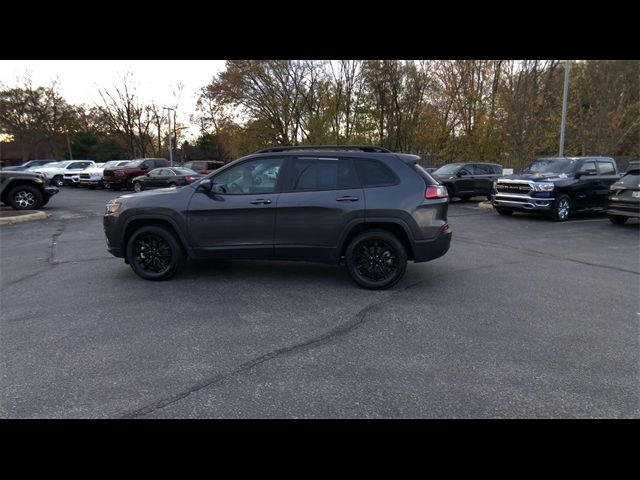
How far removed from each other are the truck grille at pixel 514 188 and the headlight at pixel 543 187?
0.17 metres

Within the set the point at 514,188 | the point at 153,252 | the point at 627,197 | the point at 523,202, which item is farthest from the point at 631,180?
the point at 153,252

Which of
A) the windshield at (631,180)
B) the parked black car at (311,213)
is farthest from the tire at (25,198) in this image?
the windshield at (631,180)

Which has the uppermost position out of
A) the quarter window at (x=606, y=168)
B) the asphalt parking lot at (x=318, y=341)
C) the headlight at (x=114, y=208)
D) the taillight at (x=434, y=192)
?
the quarter window at (x=606, y=168)

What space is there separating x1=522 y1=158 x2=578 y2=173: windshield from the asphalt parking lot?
6.37 m

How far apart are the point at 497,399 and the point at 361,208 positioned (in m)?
3.04

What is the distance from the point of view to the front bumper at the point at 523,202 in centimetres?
1197

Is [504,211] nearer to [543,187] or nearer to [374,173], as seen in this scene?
[543,187]

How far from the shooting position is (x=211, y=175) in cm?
574

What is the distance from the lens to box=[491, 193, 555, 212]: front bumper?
1197 cm

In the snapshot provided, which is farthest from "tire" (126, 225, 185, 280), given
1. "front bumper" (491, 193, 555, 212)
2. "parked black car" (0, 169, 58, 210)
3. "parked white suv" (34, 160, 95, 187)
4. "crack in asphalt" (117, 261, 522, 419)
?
"parked white suv" (34, 160, 95, 187)

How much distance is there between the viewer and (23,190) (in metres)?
14.2

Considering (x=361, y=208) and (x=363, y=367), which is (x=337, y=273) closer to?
(x=361, y=208)

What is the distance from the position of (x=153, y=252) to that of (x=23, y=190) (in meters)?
11.8

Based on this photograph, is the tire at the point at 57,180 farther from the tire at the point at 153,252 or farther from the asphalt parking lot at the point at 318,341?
the tire at the point at 153,252
